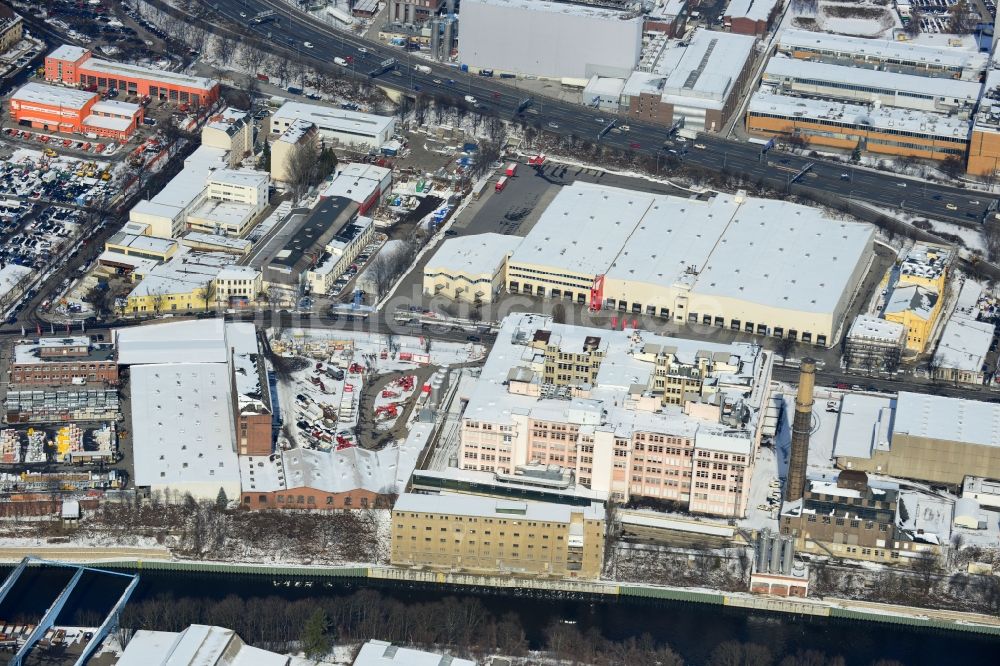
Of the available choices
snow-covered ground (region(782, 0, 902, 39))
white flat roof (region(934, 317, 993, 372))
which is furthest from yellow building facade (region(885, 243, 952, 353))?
snow-covered ground (region(782, 0, 902, 39))

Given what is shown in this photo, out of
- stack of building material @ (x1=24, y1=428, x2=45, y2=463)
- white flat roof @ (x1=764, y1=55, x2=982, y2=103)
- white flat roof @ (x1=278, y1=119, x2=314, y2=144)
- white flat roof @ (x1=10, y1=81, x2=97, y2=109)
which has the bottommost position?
stack of building material @ (x1=24, y1=428, x2=45, y2=463)

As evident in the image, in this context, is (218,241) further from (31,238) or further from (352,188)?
(31,238)

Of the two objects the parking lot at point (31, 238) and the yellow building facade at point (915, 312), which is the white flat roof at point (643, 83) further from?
the parking lot at point (31, 238)

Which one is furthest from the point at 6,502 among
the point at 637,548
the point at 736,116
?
the point at 736,116

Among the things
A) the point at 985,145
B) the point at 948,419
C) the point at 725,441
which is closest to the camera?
the point at 725,441

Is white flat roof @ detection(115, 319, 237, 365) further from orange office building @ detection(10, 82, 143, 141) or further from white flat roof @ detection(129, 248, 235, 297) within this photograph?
orange office building @ detection(10, 82, 143, 141)

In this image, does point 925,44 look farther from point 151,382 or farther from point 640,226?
point 151,382

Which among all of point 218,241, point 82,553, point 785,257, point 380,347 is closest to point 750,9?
point 785,257
